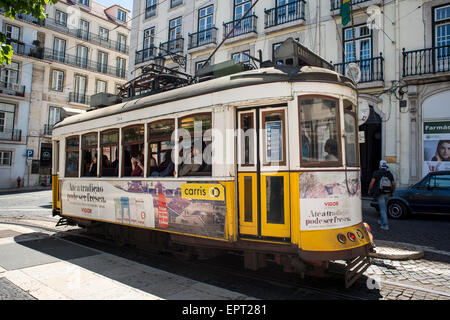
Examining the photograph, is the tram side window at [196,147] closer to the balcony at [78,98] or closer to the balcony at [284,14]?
the balcony at [284,14]

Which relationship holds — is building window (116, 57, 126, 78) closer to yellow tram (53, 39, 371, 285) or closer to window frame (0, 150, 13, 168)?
window frame (0, 150, 13, 168)

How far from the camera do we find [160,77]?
22.8 ft

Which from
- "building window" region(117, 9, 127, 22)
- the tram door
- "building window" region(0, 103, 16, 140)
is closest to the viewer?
the tram door

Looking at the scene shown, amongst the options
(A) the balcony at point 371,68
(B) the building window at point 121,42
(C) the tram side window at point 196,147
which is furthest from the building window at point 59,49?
(C) the tram side window at point 196,147

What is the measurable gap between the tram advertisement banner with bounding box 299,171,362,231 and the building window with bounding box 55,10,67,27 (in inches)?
1391

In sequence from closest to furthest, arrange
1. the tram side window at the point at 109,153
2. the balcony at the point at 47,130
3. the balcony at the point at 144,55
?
the tram side window at the point at 109,153
the balcony at the point at 144,55
the balcony at the point at 47,130

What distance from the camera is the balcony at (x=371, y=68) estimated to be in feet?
48.2

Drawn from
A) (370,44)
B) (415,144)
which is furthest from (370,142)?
(370,44)

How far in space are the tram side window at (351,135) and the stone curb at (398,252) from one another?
2028 mm

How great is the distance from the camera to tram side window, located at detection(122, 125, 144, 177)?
19.9 ft

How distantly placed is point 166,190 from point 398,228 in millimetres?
6847

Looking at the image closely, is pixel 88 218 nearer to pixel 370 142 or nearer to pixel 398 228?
pixel 398 228

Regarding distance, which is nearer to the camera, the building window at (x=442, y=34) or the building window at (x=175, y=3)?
the building window at (x=442, y=34)

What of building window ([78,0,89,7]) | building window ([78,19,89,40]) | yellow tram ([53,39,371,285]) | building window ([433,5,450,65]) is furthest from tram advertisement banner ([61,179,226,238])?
building window ([78,0,89,7])
